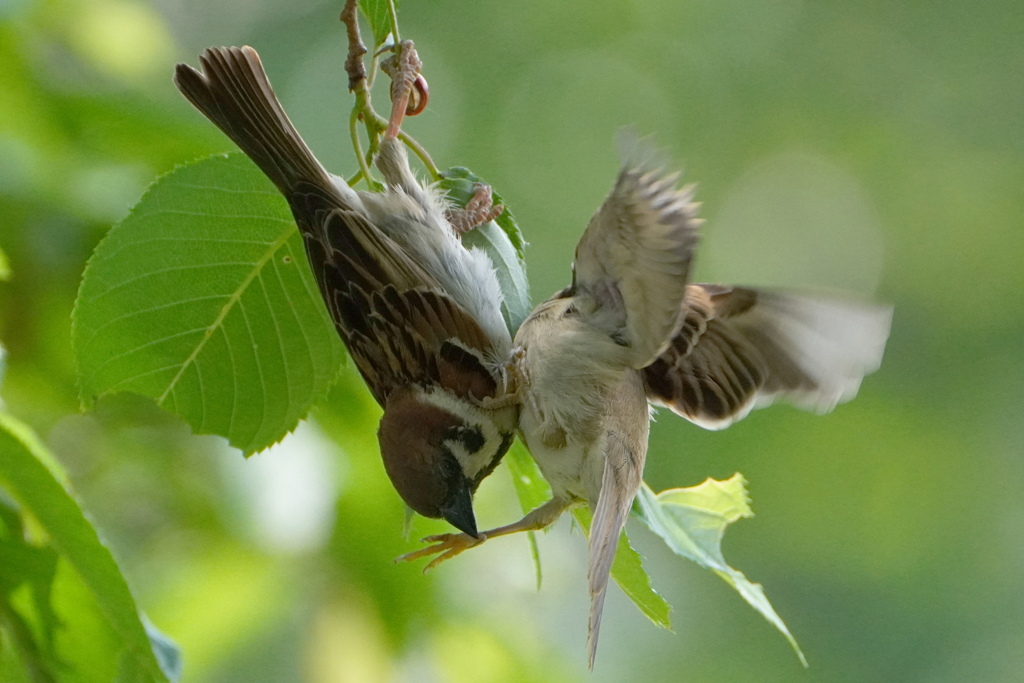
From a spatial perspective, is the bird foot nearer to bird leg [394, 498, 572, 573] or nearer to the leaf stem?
bird leg [394, 498, 572, 573]

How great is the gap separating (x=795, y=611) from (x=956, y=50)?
154 inches

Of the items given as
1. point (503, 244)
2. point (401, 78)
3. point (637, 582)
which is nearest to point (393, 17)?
point (401, 78)

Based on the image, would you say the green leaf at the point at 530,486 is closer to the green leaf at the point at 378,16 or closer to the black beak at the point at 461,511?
the black beak at the point at 461,511

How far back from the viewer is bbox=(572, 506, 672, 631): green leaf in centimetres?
128

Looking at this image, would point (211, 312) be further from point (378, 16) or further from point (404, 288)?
point (378, 16)

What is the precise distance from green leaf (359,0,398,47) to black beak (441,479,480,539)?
65 cm

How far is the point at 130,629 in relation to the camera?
1.34 metres

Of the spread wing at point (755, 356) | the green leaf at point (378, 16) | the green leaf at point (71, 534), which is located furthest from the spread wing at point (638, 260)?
the green leaf at point (71, 534)

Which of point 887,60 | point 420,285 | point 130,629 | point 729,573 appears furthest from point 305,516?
point 887,60

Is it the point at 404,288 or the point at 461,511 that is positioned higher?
the point at 404,288

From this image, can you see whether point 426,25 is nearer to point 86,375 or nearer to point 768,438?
point 768,438

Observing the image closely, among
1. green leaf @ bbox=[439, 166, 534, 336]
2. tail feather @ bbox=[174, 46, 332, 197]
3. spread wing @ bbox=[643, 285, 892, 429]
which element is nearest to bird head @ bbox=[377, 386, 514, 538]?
green leaf @ bbox=[439, 166, 534, 336]

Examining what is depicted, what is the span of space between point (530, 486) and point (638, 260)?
0.36 m

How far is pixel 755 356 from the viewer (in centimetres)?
150
